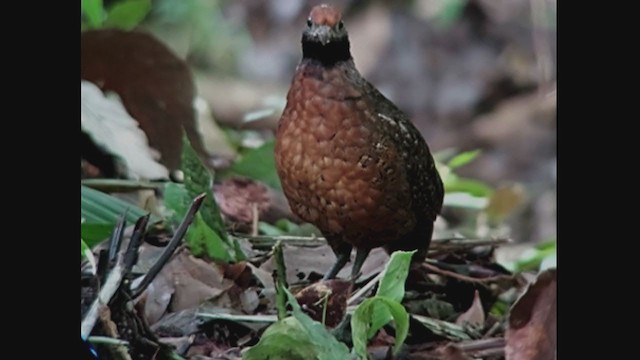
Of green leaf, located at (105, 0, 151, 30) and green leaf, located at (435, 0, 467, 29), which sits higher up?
green leaf, located at (435, 0, 467, 29)

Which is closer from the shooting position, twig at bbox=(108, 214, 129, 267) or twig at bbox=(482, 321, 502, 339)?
twig at bbox=(108, 214, 129, 267)

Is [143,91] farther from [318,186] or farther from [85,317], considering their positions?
[85,317]

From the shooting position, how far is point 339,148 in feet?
9.01

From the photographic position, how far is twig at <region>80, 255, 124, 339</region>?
238 centimetres

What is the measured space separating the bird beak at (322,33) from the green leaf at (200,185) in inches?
17.3

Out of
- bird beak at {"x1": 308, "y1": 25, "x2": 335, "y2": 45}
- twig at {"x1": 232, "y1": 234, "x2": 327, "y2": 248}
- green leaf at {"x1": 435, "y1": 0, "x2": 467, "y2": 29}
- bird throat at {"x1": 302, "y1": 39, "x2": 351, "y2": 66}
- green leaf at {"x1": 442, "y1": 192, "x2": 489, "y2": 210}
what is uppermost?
green leaf at {"x1": 435, "y1": 0, "x2": 467, "y2": 29}

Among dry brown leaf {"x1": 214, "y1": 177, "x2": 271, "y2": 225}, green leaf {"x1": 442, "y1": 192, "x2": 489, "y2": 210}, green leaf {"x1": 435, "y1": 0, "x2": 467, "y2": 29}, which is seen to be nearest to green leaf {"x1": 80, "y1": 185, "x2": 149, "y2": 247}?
dry brown leaf {"x1": 214, "y1": 177, "x2": 271, "y2": 225}

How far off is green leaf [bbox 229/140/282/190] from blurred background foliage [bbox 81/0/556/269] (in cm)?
340

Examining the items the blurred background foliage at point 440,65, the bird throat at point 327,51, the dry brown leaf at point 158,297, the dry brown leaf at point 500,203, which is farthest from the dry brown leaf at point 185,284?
the blurred background foliage at point 440,65

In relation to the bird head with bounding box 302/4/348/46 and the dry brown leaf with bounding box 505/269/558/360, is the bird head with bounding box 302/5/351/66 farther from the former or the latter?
the dry brown leaf with bounding box 505/269/558/360

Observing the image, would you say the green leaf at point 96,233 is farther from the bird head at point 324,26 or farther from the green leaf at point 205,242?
the bird head at point 324,26

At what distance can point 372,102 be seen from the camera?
2830 mm

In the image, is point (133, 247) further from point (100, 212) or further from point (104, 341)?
point (100, 212)
